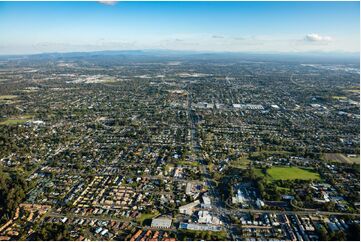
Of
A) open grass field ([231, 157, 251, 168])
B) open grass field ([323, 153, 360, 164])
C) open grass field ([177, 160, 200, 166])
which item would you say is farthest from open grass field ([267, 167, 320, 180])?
open grass field ([177, 160, 200, 166])

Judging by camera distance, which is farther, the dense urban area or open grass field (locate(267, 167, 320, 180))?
open grass field (locate(267, 167, 320, 180))

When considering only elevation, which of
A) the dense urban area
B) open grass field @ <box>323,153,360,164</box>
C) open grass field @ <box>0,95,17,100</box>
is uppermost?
open grass field @ <box>323,153,360,164</box>

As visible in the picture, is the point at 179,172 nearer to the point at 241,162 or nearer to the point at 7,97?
the point at 241,162

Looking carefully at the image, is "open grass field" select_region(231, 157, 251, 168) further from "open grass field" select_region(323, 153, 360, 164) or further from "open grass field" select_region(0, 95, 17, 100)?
"open grass field" select_region(0, 95, 17, 100)

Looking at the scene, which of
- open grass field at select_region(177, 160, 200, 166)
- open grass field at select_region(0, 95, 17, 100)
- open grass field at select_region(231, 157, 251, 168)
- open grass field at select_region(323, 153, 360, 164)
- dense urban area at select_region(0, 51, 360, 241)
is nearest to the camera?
dense urban area at select_region(0, 51, 360, 241)

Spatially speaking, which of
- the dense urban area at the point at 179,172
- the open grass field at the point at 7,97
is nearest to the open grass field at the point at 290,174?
the dense urban area at the point at 179,172

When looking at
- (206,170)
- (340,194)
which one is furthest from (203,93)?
(340,194)
